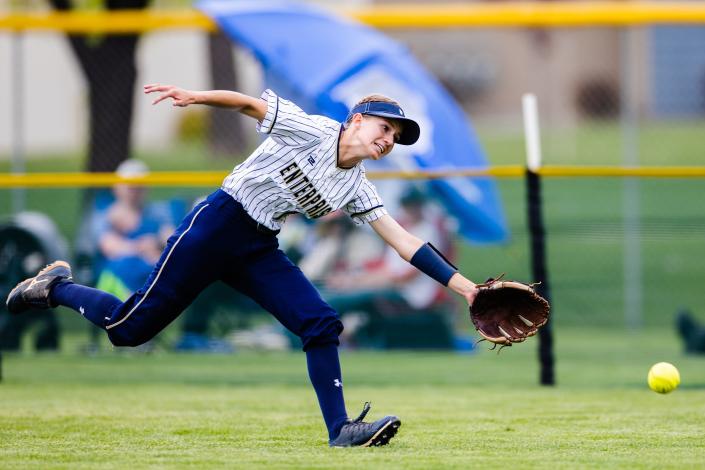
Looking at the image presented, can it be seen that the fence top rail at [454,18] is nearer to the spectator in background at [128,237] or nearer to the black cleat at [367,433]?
the spectator in background at [128,237]

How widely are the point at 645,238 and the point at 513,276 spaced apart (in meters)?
1.10

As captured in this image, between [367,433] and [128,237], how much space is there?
4.62 meters

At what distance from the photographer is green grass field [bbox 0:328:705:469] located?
512 cm

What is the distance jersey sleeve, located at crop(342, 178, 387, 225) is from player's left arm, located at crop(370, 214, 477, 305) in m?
0.04

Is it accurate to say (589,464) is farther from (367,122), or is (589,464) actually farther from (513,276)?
(513,276)

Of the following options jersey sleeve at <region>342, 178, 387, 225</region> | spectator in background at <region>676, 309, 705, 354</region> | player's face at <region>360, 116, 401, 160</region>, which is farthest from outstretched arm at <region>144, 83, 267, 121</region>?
spectator in background at <region>676, 309, 705, 354</region>

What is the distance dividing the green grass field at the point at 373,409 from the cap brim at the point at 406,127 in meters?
1.42

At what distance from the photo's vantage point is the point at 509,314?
5.44 metres

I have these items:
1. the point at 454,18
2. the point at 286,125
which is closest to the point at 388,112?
the point at 286,125

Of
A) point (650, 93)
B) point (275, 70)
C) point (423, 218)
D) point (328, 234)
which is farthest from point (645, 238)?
point (650, 93)

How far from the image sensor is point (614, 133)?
70.8 feet

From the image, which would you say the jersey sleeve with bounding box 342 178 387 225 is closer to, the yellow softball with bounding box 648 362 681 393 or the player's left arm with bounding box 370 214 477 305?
the player's left arm with bounding box 370 214 477 305

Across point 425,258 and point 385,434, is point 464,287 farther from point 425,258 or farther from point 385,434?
point 385,434

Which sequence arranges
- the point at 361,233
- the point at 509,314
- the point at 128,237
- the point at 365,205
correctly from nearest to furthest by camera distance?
the point at 509,314, the point at 365,205, the point at 128,237, the point at 361,233
